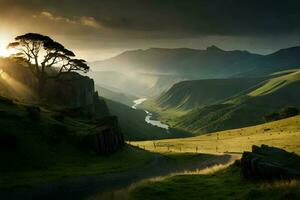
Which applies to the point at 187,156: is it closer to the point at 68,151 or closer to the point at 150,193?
the point at 68,151

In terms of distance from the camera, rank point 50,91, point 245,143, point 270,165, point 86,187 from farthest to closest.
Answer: point 50,91, point 245,143, point 86,187, point 270,165

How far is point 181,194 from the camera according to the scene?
28547mm

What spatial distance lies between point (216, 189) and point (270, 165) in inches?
183

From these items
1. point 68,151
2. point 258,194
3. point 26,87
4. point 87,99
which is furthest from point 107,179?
point 87,99

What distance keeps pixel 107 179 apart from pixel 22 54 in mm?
62771

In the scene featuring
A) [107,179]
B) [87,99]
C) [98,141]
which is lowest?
[107,179]

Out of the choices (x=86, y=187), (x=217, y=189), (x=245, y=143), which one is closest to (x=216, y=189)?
(x=217, y=189)

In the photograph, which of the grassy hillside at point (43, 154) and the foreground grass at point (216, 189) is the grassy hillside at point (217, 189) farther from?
the grassy hillside at point (43, 154)

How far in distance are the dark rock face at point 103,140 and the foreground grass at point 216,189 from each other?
2881cm

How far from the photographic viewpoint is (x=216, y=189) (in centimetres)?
2977

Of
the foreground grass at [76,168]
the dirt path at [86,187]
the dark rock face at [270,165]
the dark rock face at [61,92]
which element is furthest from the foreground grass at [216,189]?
the dark rock face at [61,92]

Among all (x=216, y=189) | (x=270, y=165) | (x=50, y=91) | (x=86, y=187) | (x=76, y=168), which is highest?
(x=50, y=91)

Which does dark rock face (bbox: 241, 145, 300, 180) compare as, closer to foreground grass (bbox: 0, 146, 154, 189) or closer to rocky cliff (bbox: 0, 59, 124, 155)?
foreground grass (bbox: 0, 146, 154, 189)

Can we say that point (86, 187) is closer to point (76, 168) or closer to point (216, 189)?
point (76, 168)
